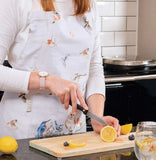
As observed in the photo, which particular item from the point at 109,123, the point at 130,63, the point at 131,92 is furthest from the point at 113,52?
the point at 109,123

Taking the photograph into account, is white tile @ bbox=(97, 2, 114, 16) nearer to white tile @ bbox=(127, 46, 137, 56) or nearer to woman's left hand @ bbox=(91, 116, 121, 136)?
white tile @ bbox=(127, 46, 137, 56)

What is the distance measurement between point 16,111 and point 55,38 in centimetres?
29

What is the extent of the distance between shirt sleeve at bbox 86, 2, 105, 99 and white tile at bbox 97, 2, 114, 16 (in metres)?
1.40

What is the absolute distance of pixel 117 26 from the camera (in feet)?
9.14

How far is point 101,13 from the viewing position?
8.91ft

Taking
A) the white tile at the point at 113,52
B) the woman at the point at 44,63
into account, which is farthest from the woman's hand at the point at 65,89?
the white tile at the point at 113,52

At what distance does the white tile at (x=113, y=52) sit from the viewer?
2762 mm

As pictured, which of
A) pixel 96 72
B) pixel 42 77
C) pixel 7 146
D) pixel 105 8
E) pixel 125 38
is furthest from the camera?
pixel 125 38

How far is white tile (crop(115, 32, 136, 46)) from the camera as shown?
2.80 metres

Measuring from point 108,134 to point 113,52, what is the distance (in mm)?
1727

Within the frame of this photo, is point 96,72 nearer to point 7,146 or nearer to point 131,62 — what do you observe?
point 7,146

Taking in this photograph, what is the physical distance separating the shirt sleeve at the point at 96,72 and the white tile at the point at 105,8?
54.9 inches

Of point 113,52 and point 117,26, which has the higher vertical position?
point 117,26

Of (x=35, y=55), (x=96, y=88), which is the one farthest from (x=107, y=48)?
(x=35, y=55)
